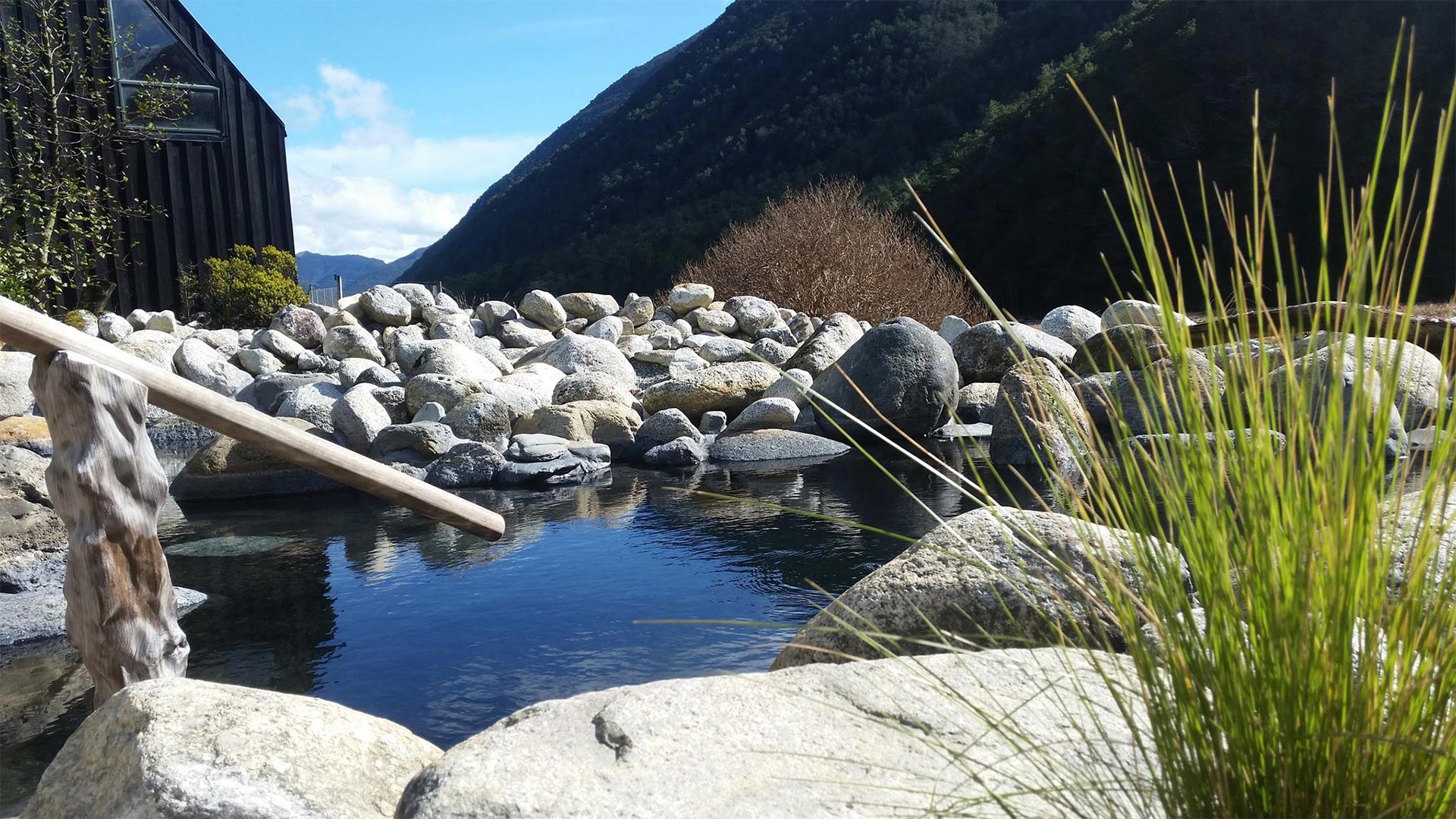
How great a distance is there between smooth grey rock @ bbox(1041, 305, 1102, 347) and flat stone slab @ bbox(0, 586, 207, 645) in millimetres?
12282

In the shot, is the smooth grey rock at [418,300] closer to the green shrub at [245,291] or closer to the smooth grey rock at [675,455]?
the green shrub at [245,291]

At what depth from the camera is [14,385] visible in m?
9.28

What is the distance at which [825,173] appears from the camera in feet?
117

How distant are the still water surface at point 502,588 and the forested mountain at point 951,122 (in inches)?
779

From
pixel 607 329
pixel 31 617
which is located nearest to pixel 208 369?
pixel 607 329

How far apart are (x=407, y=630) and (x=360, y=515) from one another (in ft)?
10.2

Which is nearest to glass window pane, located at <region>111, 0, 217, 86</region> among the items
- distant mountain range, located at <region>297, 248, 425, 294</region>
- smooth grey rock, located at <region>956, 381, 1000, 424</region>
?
smooth grey rock, located at <region>956, 381, 1000, 424</region>

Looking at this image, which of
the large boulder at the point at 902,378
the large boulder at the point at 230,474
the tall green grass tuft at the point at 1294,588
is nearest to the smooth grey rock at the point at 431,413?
the large boulder at the point at 230,474

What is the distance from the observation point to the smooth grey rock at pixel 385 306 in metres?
15.7

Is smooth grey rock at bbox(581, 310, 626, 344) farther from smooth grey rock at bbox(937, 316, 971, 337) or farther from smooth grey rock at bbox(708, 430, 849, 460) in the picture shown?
smooth grey rock at bbox(708, 430, 849, 460)

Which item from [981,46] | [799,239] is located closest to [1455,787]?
[799,239]

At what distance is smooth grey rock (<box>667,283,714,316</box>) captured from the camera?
17.2 meters

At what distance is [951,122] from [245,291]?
79.7 ft

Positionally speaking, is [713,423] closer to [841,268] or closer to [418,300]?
[418,300]
